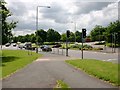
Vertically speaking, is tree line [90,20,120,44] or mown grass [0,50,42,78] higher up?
tree line [90,20,120,44]

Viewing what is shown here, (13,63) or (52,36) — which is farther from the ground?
(52,36)

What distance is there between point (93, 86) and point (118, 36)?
71.4 m

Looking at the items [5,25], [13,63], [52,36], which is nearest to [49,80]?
[13,63]

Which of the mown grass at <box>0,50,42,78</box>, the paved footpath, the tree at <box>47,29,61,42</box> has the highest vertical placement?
the tree at <box>47,29,61,42</box>

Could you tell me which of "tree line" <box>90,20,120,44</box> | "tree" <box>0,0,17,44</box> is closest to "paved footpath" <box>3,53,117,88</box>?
"tree" <box>0,0,17,44</box>

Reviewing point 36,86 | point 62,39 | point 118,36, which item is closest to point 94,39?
point 62,39

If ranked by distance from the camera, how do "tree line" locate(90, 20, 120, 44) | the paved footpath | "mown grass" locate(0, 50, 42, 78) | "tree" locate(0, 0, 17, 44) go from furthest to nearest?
"tree line" locate(90, 20, 120, 44) < "tree" locate(0, 0, 17, 44) < "mown grass" locate(0, 50, 42, 78) < the paved footpath

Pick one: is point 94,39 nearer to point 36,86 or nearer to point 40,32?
point 40,32

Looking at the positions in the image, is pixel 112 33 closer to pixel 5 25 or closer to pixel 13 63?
pixel 5 25

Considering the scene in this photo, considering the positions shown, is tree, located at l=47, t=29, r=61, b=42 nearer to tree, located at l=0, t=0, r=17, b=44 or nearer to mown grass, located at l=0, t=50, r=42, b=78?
tree, located at l=0, t=0, r=17, b=44

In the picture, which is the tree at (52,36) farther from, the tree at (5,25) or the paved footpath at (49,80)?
the paved footpath at (49,80)

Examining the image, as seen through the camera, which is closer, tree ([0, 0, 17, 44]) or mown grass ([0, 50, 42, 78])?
mown grass ([0, 50, 42, 78])

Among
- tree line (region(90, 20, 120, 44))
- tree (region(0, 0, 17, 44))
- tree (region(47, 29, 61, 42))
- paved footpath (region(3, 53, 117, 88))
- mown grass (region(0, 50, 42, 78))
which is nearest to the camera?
paved footpath (region(3, 53, 117, 88))

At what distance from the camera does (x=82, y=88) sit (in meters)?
12.0
